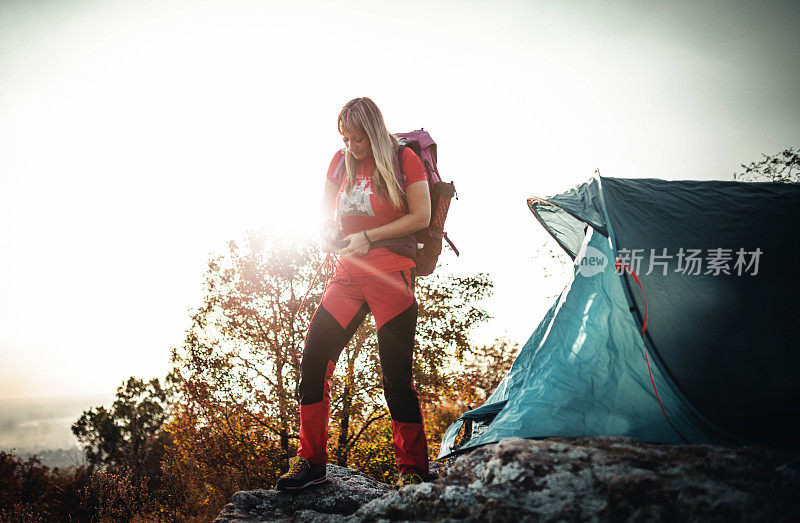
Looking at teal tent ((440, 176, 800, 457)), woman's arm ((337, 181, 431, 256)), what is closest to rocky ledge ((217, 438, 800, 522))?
teal tent ((440, 176, 800, 457))

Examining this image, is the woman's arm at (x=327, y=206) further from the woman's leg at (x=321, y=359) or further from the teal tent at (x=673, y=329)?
the teal tent at (x=673, y=329)

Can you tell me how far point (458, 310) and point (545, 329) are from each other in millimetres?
7638

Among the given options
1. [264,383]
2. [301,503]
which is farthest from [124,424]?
[301,503]

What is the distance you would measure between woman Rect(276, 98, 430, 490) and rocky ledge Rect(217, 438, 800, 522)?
0.35 metres

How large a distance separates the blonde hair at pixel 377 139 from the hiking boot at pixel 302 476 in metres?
1.53

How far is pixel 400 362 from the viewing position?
7.75 feet

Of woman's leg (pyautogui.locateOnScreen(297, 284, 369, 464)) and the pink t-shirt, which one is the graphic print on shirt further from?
woman's leg (pyautogui.locateOnScreen(297, 284, 369, 464))

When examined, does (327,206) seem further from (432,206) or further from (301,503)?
(301,503)

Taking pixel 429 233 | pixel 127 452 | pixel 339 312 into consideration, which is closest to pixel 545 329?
pixel 429 233

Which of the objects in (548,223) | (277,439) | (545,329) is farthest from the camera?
(277,439)

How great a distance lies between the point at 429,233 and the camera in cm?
258

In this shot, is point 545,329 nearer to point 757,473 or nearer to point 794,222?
point 794,222

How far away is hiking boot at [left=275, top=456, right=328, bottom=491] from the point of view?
2445 millimetres

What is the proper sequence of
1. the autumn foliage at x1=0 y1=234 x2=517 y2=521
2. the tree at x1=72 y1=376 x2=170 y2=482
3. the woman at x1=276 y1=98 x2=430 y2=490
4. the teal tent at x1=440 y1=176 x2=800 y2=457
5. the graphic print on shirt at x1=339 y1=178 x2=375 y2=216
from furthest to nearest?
the tree at x1=72 y1=376 x2=170 y2=482 → the autumn foliage at x1=0 y1=234 x2=517 y2=521 → the teal tent at x1=440 y1=176 x2=800 y2=457 → the graphic print on shirt at x1=339 y1=178 x2=375 y2=216 → the woman at x1=276 y1=98 x2=430 y2=490
